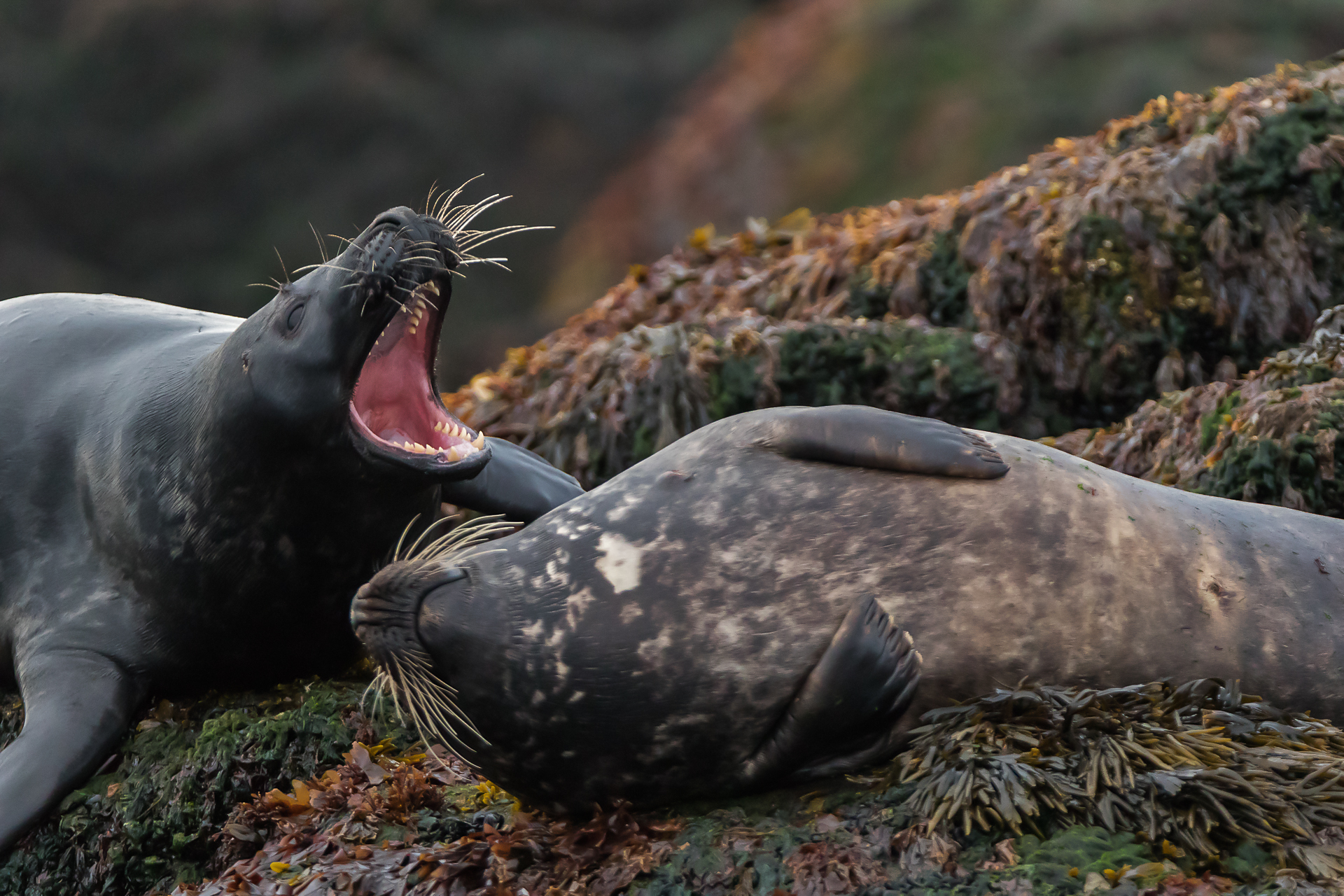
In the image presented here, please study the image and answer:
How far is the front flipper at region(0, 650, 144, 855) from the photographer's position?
366 centimetres

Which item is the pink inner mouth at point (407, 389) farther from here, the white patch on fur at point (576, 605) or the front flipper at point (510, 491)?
the white patch on fur at point (576, 605)

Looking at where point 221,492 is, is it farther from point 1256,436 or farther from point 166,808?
point 1256,436

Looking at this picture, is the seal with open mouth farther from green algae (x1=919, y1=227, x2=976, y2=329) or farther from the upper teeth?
green algae (x1=919, y1=227, x2=976, y2=329)

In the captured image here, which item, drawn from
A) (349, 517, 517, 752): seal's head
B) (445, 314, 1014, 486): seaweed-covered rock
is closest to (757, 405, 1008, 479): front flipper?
(349, 517, 517, 752): seal's head

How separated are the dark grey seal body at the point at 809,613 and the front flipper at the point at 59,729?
1565 mm

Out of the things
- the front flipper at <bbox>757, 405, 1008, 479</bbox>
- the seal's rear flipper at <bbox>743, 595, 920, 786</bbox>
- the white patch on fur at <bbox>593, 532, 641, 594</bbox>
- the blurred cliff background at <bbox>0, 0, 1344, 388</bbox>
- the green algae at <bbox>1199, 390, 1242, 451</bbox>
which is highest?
the blurred cliff background at <bbox>0, 0, 1344, 388</bbox>

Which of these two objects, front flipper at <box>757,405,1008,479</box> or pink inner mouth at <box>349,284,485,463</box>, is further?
pink inner mouth at <box>349,284,485,463</box>

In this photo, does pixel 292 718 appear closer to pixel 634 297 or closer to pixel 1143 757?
pixel 1143 757

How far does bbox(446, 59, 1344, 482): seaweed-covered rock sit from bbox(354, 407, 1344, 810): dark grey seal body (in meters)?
2.66

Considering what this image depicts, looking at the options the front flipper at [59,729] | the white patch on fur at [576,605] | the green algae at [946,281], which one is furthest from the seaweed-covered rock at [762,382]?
the white patch on fur at [576,605]

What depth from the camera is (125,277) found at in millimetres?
16297

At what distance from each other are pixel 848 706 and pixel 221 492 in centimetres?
227

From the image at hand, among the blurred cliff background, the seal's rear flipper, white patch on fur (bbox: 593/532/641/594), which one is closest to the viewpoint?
the seal's rear flipper

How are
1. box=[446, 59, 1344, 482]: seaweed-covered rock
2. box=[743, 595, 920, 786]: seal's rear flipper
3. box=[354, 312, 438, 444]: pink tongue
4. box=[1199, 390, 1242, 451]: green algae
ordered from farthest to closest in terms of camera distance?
box=[446, 59, 1344, 482]: seaweed-covered rock, box=[1199, 390, 1242, 451]: green algae, box=[354, 312, 438, 444]: pink tongue, box=[743, 595, 920, 786]: seal's rear flipper
